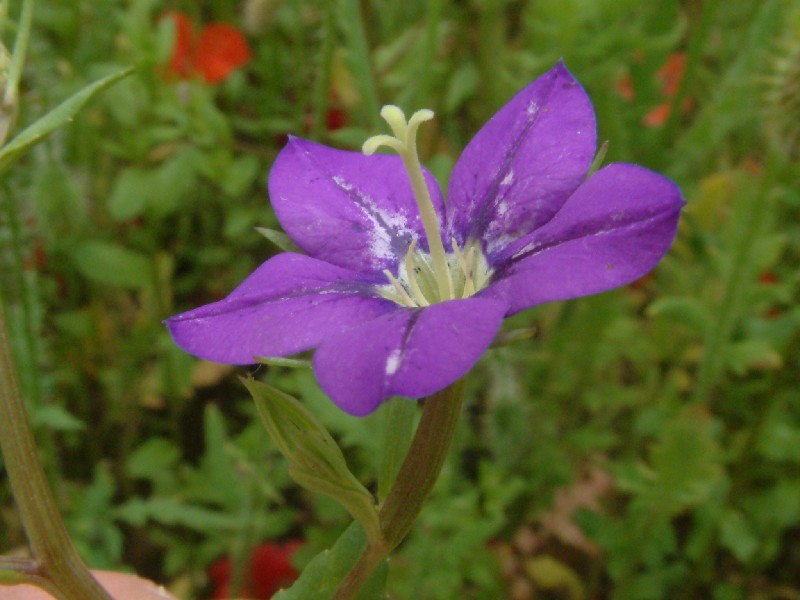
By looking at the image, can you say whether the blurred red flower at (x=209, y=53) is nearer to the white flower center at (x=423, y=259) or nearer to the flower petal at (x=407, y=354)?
the white flower center at (x=423, y=259)

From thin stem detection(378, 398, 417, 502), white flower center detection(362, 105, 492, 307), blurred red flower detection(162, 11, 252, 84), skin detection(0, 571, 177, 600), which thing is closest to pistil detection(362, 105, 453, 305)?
white flower center detection(362, 105, 492, 307)

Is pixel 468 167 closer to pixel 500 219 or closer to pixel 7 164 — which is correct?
pixel 500 219

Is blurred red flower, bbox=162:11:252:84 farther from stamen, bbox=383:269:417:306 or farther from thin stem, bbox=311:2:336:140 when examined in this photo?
stamen, bbox=383:269:417:306

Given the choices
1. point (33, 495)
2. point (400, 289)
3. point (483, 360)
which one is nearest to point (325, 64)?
point (483, 360)

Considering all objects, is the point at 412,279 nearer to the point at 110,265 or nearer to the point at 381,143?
the point at 381,143

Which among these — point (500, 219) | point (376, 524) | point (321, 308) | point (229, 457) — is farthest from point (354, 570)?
point (229, 457)
